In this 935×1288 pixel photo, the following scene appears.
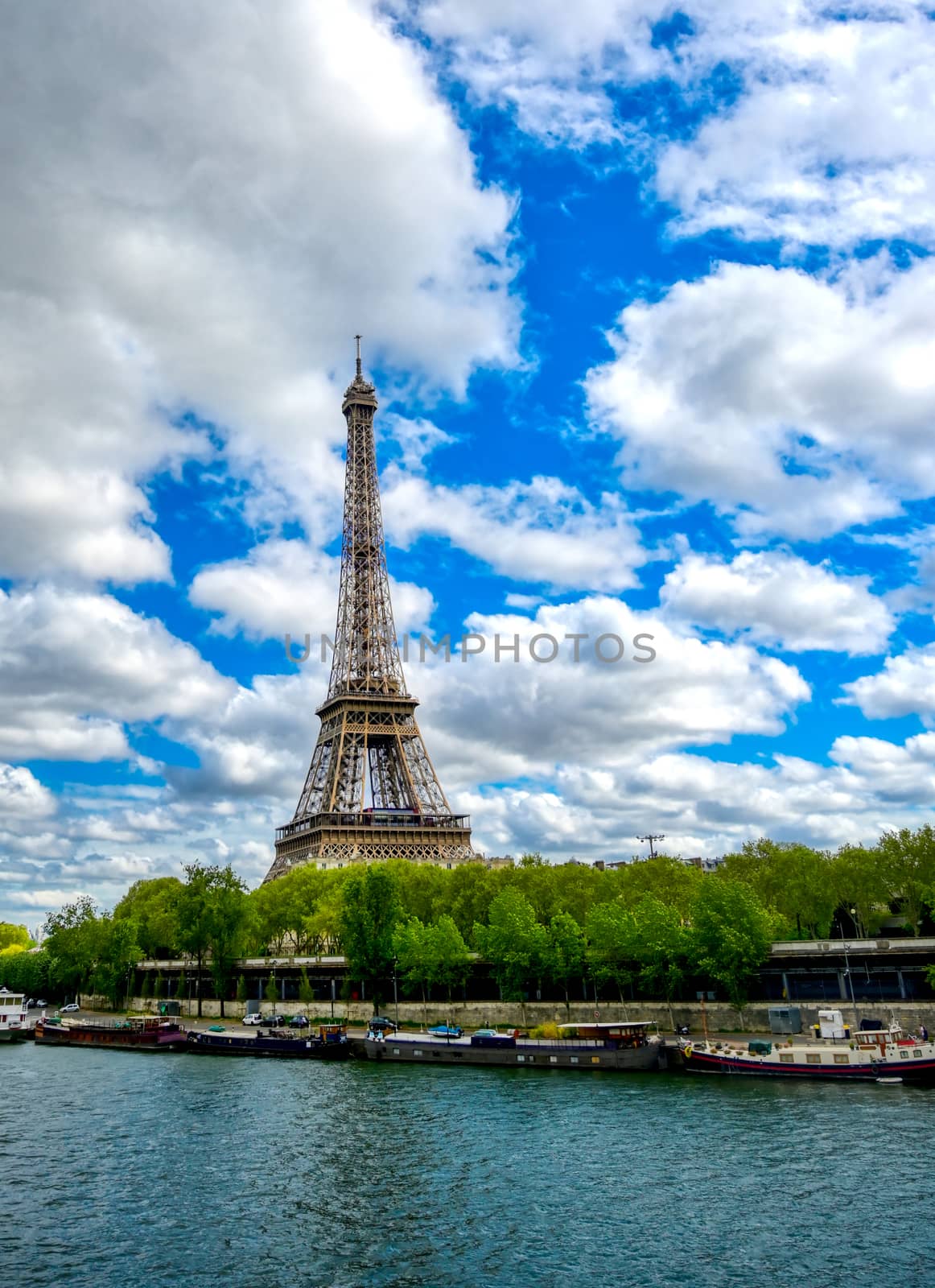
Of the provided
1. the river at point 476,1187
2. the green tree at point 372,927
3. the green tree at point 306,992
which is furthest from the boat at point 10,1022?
the river at point 476,1187

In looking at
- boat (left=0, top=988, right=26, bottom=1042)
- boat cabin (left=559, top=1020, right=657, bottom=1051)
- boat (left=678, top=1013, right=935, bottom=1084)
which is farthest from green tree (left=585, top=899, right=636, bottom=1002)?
boat (left=0, top=988, right=26, bottom=1042)

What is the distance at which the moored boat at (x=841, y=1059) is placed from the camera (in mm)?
59406

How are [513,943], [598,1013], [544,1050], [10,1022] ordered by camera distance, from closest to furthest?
[544,1050] → [598,1013] → [513,943] → [10,1022]

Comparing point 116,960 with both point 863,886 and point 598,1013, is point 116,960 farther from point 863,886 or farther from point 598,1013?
point 863,886

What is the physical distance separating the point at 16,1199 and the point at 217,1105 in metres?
21.3

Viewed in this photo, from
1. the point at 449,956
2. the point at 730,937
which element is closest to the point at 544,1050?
the point at 730,937

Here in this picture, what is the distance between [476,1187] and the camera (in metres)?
38.8

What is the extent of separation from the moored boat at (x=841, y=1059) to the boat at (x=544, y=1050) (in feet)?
14.5

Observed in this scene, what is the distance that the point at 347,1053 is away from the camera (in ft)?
260

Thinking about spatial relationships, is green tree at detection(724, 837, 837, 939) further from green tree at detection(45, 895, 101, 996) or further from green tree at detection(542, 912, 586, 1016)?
green tree at detection(45, 895, 101, 996)

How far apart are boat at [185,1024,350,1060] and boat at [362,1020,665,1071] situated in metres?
2.88

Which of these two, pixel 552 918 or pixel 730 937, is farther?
pixel 552 918

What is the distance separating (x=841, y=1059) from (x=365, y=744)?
9919cm

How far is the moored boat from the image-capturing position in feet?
195
